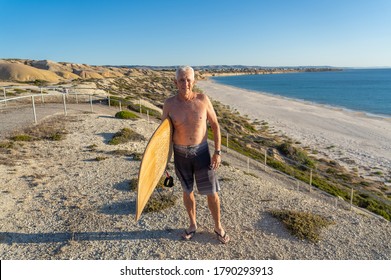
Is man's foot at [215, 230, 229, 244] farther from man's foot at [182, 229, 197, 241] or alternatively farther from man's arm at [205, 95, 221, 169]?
man's arm at [205, 95, 221, 169]

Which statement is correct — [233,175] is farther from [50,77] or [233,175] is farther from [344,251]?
[50,77]

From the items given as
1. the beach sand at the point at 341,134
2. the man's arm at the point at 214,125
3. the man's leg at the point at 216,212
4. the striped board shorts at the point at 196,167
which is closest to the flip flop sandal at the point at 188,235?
the man's leg at the point at 216,212

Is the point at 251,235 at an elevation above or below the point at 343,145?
above

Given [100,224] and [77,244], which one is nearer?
[77,244]

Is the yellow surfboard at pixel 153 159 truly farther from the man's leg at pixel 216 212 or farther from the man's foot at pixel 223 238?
the man's foot at pixel 223 238

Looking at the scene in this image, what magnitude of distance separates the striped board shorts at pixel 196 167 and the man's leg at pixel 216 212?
0.15 m

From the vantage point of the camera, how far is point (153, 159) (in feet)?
13.9

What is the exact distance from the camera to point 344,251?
15.1 feet

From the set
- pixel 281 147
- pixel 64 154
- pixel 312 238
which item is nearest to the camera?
pixel 312 238

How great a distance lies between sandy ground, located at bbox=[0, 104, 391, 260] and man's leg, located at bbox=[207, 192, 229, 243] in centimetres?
14

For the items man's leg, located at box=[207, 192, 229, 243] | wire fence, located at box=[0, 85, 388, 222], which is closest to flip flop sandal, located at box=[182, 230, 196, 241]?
man's leg, located at box=[207, 192, 229, 243]

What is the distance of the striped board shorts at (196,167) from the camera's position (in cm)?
423

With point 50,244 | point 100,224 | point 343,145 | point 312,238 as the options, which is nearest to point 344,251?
point 312,238

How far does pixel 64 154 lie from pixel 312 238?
285 inches
